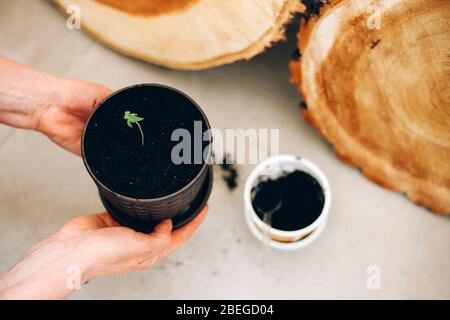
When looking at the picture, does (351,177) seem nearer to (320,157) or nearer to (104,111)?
(320,157)

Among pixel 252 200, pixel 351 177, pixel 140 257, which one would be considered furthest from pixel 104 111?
pixel 351 177

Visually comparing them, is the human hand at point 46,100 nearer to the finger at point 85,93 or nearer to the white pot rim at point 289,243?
the finger at point 85,93

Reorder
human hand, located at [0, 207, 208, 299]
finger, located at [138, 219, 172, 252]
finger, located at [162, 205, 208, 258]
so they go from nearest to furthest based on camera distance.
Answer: human hand, located at [0, 207, 208, 299], finger, located at [138, 219, 172, 252], finger, located at [162, 205, 208, 258]

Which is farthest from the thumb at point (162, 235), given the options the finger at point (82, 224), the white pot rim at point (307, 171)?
the white pot rim at point (307, 171)

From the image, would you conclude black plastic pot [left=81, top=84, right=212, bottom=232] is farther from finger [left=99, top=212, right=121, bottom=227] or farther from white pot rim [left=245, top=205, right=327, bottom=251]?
white pot rim [left=245, top=205, right=327, bottom=251]

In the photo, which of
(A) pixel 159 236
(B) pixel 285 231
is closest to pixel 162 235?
(A) pixel 159 236

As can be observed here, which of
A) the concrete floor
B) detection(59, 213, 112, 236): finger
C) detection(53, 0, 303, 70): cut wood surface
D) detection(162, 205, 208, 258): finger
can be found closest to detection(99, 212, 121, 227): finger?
detection(59, 213, 112, 236): finger
